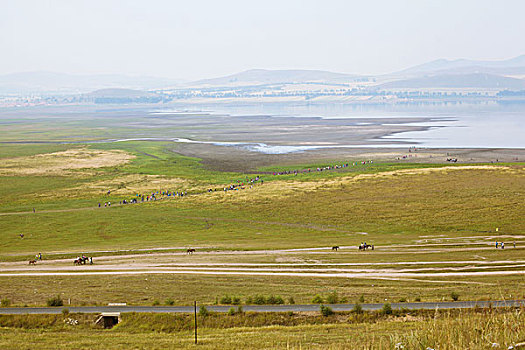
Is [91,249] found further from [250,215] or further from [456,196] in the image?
[456,196]

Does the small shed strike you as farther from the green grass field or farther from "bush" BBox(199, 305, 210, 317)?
"bush" BBox(199, 305, 210, 317)

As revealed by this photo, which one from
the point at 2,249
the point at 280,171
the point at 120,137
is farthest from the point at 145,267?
the point at 120,137

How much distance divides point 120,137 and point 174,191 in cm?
8051

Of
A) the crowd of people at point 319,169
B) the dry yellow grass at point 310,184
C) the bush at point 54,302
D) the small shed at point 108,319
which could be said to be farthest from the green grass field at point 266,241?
the crowd of people at point 319,169

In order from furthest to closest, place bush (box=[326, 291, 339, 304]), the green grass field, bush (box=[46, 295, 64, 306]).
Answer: bush (box=[46, 295, 64, 306]) → bush (box=[326, 291, 339, 304]) → the green grass field

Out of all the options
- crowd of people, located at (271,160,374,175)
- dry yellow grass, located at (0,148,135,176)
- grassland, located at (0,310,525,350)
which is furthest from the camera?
dry yellow grass, located at (0,148,135,176)

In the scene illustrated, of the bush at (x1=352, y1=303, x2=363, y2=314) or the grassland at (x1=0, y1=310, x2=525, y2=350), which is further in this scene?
the bush at (x1=352, y1=303, x2=363, y2=314)

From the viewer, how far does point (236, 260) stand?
3934cm

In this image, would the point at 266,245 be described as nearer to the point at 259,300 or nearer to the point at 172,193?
the point at 259,300

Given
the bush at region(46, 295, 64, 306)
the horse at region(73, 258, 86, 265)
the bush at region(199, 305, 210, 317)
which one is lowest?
the horse at region(73, 258, 86, 265)

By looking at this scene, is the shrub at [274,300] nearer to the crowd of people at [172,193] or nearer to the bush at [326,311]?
the bush at [326,311]

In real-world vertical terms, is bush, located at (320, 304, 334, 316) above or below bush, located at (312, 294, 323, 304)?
above

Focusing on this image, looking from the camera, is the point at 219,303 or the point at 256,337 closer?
the point at 256,337

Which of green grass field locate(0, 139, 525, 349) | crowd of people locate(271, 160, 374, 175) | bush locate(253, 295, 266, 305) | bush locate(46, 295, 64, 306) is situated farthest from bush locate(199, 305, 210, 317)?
crowd of people locate(271, 160, 374, 175)
